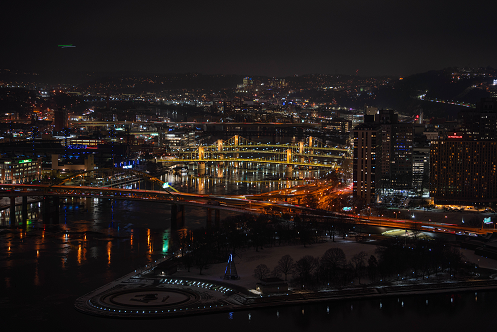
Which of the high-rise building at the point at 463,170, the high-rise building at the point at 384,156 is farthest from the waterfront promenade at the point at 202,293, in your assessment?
the high-rise building at the point at 463,170

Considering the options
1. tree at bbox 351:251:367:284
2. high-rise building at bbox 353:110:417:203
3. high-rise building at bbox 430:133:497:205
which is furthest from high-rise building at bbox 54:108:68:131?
tree at bbox 351:251:367:284

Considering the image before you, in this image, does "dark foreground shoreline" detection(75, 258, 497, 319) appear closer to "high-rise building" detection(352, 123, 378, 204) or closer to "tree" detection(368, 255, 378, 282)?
"tree" detection(368, 255, 378, 282)

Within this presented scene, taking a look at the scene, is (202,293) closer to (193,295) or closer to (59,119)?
(193,295)

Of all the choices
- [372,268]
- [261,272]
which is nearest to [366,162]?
[372,268]

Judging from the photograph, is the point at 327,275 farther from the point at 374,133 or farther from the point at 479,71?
the point at 479,71

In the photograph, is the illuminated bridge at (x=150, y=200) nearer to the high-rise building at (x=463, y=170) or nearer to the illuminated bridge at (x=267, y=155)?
the high-rise building at (x=463, y=170)

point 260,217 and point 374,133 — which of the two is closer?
point 260,217

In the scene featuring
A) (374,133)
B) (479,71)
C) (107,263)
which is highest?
(479,71)

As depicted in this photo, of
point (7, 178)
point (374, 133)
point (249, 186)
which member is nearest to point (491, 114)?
point (374, 133)
